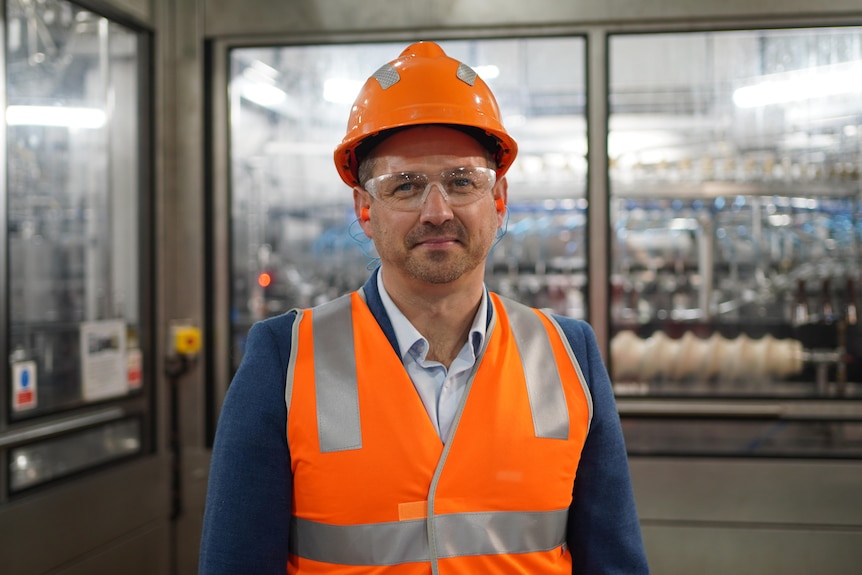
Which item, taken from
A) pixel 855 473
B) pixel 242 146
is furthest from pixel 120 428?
pixel 855 473

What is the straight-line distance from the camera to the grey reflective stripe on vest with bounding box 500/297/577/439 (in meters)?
1.35

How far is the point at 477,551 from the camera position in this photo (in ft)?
4.13

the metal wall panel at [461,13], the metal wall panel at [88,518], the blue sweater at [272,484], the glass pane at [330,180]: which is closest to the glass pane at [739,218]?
the metal wall panel at [461,13]

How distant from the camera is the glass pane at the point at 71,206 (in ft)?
8.95

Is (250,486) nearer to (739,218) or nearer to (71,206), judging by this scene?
(71,206)

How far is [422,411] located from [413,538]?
21 cm

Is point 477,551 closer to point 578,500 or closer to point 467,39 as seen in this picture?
point 578,500

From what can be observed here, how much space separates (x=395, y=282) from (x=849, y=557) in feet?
8.62

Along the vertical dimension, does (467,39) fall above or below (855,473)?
above

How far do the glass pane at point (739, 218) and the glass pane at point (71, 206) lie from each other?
6.92 ft

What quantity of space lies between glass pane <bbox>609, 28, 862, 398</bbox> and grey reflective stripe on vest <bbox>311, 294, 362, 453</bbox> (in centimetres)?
214

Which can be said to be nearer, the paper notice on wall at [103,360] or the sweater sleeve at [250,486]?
the sweater sleeve at [250,486]

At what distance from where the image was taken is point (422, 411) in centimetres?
130

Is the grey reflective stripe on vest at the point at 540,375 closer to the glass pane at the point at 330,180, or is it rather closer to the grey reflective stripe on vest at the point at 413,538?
the grey reflective stripe on vest at the point at 413,538
